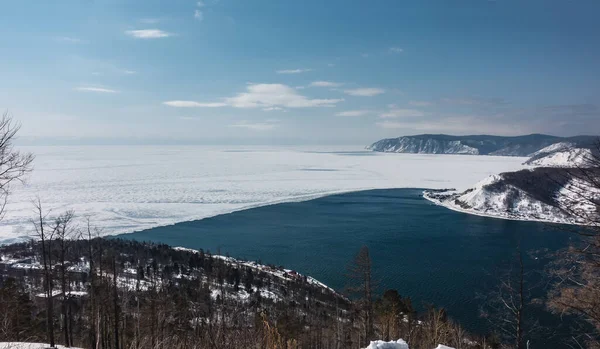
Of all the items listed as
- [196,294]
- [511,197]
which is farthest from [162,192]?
[511,197]

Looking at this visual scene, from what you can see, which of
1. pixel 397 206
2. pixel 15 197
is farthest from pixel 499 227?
pixel 15 197

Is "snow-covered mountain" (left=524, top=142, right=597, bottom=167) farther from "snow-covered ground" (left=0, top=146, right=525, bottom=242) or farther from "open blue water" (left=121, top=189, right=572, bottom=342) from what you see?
"snow-covered ground" (left=0, top=146, right=525, bottom=242)

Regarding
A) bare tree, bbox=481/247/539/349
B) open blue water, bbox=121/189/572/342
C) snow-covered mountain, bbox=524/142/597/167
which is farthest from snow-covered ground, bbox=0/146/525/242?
bare tree, bbox=481/247/539/349

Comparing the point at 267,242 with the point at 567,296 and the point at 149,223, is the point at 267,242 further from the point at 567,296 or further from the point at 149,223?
the point at 567,296

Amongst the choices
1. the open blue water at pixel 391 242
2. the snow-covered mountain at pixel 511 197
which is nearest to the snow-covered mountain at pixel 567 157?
the snow-covered mountain at pixel 511 197

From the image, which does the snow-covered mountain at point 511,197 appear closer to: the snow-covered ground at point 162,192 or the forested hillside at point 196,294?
the snow-covered ground at point 162,192

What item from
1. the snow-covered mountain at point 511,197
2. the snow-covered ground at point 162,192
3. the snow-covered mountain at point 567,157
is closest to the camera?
the snow-covered mountain at point 567,157

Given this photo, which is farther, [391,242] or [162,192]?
[162,192]

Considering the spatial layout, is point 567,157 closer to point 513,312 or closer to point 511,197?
point 513,312
